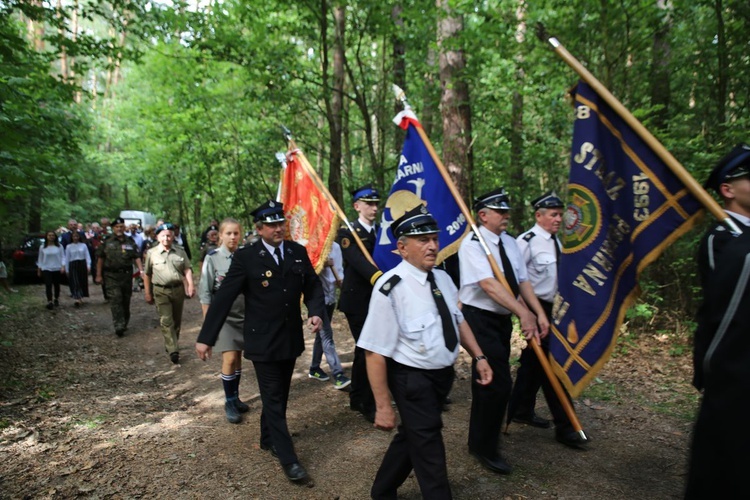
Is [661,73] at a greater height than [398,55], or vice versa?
[398,55]

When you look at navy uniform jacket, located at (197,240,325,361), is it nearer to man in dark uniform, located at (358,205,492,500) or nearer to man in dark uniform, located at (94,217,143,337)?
man in dark uniform, located at (358,205,492,500)

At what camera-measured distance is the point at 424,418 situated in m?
3.14

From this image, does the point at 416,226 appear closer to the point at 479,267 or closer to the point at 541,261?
the point at 479,267

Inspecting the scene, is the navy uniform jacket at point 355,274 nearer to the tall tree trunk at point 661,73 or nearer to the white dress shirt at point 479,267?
the white dress shirt at point 479,267

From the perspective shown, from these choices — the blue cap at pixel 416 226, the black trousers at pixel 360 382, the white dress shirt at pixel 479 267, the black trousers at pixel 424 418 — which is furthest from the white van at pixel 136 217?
the black trousers at pixel 424 418

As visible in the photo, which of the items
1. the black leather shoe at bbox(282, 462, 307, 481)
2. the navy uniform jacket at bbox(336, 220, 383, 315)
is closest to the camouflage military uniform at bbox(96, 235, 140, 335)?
the navy uniform jacket at bbox(336, 220, 383, 315)

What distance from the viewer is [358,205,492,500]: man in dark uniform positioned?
3.11m

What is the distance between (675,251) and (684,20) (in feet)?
11.6

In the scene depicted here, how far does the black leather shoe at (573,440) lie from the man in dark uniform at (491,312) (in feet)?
2.68

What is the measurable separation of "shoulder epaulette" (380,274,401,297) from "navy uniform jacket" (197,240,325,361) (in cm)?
164

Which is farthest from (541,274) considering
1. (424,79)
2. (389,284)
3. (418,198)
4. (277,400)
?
(424,79)

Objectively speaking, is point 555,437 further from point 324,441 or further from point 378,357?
point 378,357

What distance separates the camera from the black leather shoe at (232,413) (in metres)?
5.55

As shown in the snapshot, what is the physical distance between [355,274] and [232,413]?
2.06 m
